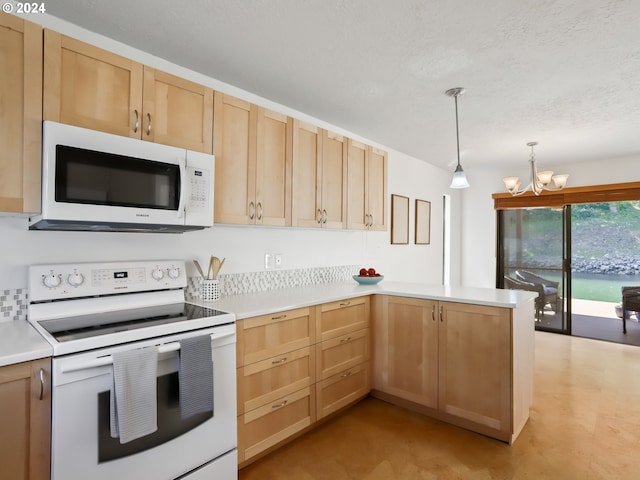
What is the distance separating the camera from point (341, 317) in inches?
102

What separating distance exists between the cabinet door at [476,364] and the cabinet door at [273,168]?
53.2 inches

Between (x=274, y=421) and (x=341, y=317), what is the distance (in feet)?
2.68

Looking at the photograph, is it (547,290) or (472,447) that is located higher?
(547,290)

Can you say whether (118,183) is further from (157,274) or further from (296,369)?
(296,369)

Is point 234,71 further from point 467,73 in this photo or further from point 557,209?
point 557,209

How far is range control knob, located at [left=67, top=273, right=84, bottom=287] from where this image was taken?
1780 mm

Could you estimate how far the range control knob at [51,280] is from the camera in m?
1.72

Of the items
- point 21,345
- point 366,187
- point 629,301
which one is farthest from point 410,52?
point 629,301

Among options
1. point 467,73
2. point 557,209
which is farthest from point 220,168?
point 557,209

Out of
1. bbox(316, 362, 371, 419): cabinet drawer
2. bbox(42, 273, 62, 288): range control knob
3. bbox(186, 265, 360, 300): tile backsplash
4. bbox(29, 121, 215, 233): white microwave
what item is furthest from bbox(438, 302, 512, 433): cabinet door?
bbox(42, 273, 62, 288): range control knob

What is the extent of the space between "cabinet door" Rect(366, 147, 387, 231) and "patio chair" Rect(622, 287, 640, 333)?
12.0 ft

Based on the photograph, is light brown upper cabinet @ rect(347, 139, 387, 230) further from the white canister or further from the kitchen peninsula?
the white canister

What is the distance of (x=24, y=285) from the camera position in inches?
68.2

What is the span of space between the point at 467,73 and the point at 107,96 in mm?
2169
